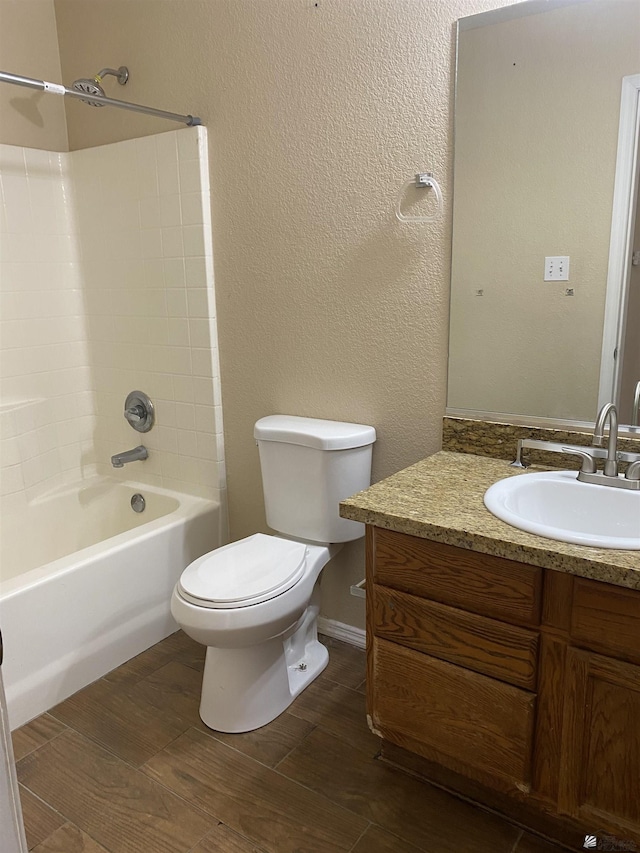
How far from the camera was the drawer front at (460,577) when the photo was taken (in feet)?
4.38

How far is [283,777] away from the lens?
5.68 feet

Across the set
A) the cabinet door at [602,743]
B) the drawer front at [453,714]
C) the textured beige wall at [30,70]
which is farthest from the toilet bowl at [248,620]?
the textured beige wall at [30,70]

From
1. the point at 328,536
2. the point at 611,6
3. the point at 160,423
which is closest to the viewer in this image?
the point at 611,6

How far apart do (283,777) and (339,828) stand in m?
0.22

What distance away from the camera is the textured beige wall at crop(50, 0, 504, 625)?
1858 millimetres

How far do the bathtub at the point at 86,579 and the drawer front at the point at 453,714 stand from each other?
3.31 ft

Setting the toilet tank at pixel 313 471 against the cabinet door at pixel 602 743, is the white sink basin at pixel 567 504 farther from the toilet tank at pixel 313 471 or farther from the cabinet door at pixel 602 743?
the toilet tank at pixel 313 471

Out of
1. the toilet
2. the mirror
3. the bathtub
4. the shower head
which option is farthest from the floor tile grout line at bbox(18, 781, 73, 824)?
the shower head

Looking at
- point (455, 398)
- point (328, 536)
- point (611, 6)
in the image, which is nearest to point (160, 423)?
point (328, 536)

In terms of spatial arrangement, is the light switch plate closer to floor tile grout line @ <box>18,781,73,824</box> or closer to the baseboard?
the baseboard

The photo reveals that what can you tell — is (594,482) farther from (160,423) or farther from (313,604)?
(160,423)

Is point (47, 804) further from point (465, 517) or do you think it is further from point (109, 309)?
point (109, 309)

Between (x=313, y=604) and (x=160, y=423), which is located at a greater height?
(x=160, y=423)

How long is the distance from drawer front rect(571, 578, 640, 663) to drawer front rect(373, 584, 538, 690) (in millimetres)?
113
